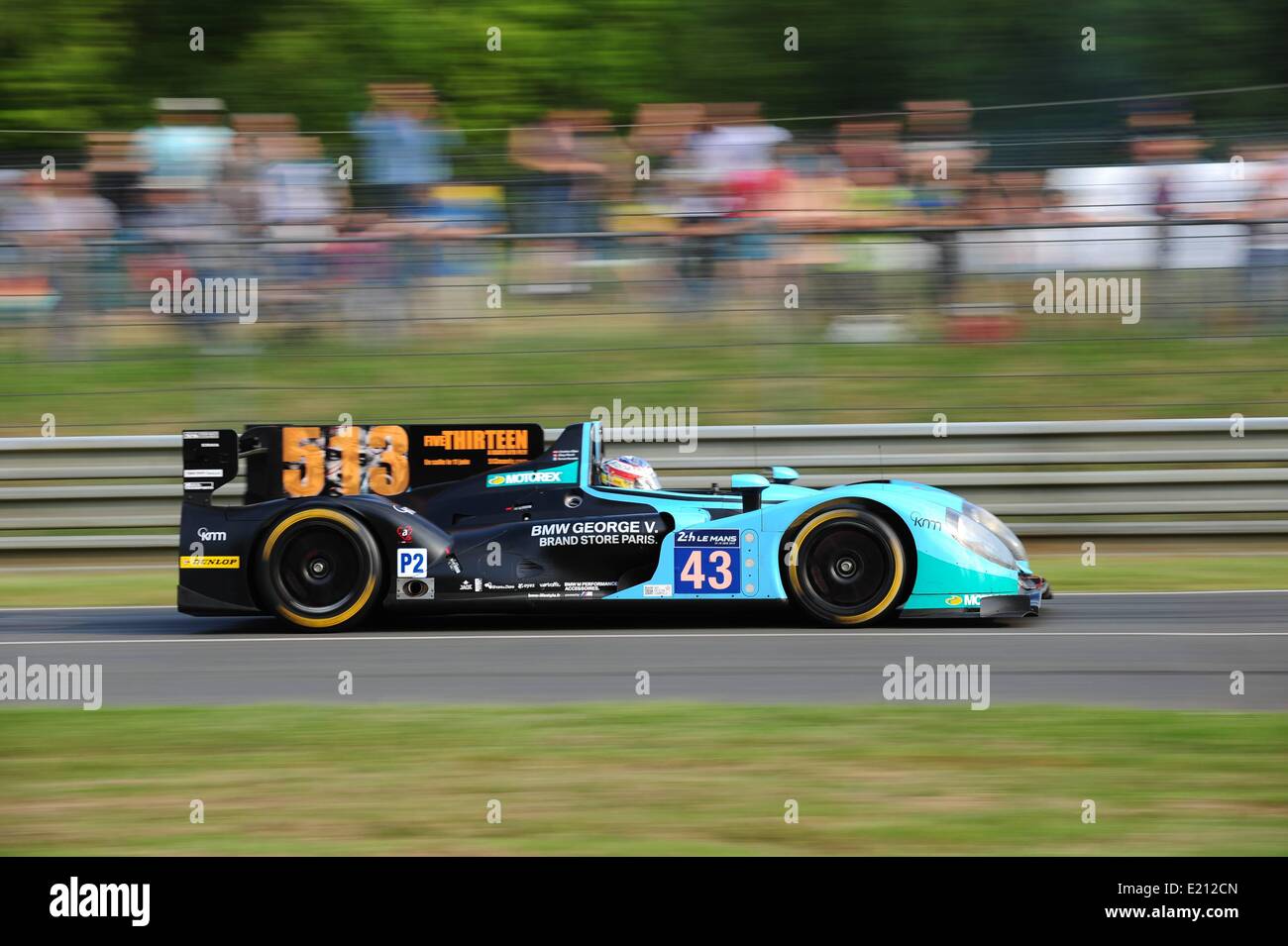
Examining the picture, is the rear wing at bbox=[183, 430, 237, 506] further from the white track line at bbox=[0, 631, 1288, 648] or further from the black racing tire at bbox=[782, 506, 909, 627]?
the black racing tire at bbox=[782, 506, 909, 627]

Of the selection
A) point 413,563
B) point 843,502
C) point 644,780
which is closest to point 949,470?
point 843,502

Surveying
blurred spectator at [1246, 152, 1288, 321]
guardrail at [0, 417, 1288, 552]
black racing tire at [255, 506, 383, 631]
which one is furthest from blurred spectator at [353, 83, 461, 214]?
blurred spectator at [1246, 152, 1288, 321]

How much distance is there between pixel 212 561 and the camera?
313 inches

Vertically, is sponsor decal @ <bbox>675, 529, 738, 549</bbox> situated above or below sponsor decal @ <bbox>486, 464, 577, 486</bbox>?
below

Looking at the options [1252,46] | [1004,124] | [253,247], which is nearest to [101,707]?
[253,247]

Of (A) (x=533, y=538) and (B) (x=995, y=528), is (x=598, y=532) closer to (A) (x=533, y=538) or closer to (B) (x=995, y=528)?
(A) (x=533, y=538)

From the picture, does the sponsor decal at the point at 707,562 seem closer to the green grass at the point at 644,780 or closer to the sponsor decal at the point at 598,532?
the sponsor decal at the point at 598,532

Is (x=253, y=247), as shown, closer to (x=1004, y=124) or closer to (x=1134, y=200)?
(x=1004, y=124)

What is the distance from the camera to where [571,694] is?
6.49 m

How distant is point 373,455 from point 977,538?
10.4 feet

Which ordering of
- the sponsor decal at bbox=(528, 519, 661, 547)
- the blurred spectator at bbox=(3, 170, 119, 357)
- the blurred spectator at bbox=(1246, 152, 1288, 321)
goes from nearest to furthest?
the sponsor decal at bbox=(528, 519, 661, 547) → the blurred spectator at bbox=(1246, 152, 1288, 321) → the blurred spectator at bbox=(3, 170, 119, 357)

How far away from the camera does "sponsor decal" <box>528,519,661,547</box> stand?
7625 mm

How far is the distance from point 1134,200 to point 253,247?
20.2 feet

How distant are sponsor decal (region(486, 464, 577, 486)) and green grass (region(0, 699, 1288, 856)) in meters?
1.90
